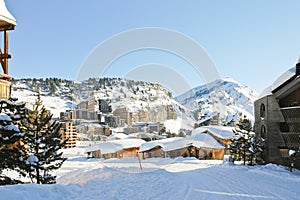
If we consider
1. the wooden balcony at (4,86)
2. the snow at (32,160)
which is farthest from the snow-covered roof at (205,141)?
the wooden balcony at (4,86)

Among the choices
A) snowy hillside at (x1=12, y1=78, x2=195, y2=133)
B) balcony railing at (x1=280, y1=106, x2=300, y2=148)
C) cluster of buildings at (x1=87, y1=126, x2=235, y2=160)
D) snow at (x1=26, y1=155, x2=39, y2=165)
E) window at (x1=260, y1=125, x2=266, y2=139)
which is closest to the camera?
snow at (x1=26, y1=155, x2=39, y2=165)

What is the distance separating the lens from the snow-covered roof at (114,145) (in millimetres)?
31250

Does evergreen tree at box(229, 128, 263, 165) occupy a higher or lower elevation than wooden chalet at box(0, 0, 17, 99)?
lower

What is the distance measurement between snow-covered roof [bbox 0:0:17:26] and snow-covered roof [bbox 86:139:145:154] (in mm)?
22447

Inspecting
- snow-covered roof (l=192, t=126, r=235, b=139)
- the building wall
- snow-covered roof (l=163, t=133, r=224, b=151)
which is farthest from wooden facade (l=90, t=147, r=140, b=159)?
the building wall

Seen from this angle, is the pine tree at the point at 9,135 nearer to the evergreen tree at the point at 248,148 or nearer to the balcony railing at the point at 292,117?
the balcony railing at the point at 292,117

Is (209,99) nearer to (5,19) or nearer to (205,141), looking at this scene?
(205,141)

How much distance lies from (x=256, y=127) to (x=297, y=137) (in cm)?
588

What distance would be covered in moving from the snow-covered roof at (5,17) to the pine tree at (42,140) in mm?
3506

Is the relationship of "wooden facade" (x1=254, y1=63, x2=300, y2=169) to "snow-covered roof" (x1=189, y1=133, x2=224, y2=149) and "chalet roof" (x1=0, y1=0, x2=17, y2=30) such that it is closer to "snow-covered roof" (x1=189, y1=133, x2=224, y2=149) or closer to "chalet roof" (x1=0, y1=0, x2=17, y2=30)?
"snow-covered roof" (x1=189, y1=133, x2=224, y2=149)

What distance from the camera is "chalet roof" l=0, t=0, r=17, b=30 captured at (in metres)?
8.33

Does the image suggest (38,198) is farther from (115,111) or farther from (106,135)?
(106,135)

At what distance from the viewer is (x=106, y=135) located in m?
25.7

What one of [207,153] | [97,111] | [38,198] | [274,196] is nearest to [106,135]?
[97,111]
